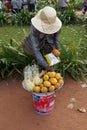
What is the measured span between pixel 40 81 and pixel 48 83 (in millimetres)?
126

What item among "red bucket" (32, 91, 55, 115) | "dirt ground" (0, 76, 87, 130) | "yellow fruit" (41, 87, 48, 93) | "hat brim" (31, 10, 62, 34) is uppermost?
"hat brim" (31, 10, 62, 34)

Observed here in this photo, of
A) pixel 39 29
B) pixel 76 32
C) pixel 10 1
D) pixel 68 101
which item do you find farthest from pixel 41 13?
pixel 10 1

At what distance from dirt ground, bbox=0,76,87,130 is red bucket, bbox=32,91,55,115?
8 centimetres

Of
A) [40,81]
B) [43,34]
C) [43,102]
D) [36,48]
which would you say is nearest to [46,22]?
[43,34]

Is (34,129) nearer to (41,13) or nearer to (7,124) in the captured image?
(7,124)

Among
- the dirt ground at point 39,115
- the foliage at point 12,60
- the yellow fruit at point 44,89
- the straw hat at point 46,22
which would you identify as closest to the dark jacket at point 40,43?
the straw hat at point 46,22

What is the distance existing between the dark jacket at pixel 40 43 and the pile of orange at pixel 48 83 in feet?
0.58

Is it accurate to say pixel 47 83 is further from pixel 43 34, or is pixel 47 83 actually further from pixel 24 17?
pixel 24 17

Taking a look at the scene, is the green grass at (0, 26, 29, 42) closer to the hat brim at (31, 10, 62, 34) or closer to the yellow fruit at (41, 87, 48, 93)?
the hat brim at (31, 10, 62, 34)

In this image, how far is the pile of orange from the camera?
3957 mm

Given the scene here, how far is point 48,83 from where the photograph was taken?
13.1ft

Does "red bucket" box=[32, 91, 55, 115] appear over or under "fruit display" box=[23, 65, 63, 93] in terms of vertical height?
under

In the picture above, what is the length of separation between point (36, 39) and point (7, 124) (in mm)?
1308

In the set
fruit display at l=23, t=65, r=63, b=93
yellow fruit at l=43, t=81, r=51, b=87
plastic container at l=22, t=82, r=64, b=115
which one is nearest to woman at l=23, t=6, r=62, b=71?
fruit display at l=23, t=65, r=63, b=93
